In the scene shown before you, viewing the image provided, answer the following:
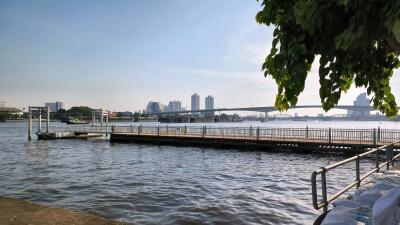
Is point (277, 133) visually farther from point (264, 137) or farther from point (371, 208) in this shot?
point (371, 208)

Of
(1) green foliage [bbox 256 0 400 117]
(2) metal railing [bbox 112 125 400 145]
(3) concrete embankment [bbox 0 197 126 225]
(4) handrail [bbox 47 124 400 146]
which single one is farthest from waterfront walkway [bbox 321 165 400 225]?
(2) metal railing [bbox 112 125 400 145]

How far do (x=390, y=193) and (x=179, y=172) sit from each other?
18.8 m

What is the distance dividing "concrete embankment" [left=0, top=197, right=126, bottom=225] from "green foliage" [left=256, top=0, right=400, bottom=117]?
427 centimetres

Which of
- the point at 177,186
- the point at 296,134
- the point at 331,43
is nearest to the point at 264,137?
the point at 296,134

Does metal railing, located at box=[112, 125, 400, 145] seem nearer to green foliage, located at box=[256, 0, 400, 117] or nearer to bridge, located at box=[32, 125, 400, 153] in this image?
bridge, located at box=[32, 125, 400, 153]

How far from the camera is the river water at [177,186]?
41.6 feet

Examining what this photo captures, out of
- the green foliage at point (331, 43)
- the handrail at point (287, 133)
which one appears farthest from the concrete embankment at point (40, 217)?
the handrail at point (287, 133)

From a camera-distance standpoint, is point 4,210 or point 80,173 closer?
point 4,210

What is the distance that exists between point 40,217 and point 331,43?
19.9ft

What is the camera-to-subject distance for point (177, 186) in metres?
17.7

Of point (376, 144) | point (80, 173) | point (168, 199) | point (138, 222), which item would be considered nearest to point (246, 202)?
point (168, 199)

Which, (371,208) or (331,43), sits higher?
(331,43)

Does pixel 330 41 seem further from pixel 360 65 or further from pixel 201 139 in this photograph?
pixel 201 139

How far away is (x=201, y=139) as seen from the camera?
4047cm
